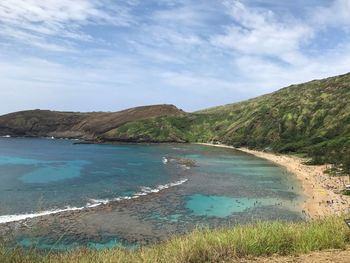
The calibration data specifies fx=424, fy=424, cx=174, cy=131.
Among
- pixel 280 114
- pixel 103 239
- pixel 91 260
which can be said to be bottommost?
pixel 103 239

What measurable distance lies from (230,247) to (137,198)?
4451cm

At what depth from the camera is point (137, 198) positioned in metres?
54.3

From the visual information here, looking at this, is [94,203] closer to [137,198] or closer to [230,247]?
[137,198]

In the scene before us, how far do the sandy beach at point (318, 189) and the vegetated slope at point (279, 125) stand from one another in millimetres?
14221

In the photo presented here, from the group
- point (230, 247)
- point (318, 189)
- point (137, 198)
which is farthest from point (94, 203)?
point (230, 247)

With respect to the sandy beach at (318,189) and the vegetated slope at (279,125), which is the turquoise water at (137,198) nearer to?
the sandy beach at (318,189)

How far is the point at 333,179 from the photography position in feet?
234

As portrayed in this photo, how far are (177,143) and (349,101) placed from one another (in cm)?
6852

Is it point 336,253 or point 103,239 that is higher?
point 336,253

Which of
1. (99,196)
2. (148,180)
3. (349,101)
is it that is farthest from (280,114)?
(99,196)

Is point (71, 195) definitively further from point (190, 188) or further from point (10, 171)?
point (10, 171)

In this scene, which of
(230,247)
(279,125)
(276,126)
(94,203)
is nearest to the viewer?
(230,247)

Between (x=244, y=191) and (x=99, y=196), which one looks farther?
(x=244, y=191)

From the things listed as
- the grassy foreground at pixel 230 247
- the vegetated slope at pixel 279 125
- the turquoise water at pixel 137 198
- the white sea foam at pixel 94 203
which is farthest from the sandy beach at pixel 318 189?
the white sea foam at pixel 94 203
